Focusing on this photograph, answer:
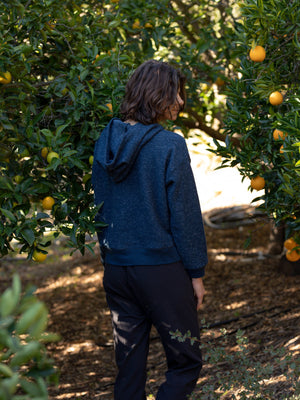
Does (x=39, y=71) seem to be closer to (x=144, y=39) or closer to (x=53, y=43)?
(x=53, y=43)

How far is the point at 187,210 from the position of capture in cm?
227

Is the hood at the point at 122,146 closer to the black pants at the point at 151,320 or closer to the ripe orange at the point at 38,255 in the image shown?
the black pants at the point at 151,320

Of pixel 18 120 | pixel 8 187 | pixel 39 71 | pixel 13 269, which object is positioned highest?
pixel 39 71

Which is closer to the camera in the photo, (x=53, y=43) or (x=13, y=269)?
(x=53, y=43)

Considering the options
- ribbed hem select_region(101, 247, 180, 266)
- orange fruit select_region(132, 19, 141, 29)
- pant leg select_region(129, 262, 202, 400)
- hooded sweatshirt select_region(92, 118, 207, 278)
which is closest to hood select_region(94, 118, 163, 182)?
hooded sweatshirt select_region(92, 118, 207, 278)

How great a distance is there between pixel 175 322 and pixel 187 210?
0.52m

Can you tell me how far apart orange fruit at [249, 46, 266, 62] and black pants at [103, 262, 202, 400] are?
1369 mm

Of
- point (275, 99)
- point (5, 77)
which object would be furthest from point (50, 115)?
point (275, 99)

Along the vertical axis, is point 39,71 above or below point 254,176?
above

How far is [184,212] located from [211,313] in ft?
9.71

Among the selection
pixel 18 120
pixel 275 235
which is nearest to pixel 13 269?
pixel 275 235

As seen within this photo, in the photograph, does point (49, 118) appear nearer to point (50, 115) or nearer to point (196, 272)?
point (50, 115)

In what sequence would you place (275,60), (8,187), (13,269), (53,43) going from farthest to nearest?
(13,269)
(53,43)
(275,60)
(8,187)

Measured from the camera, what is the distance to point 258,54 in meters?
2.90
